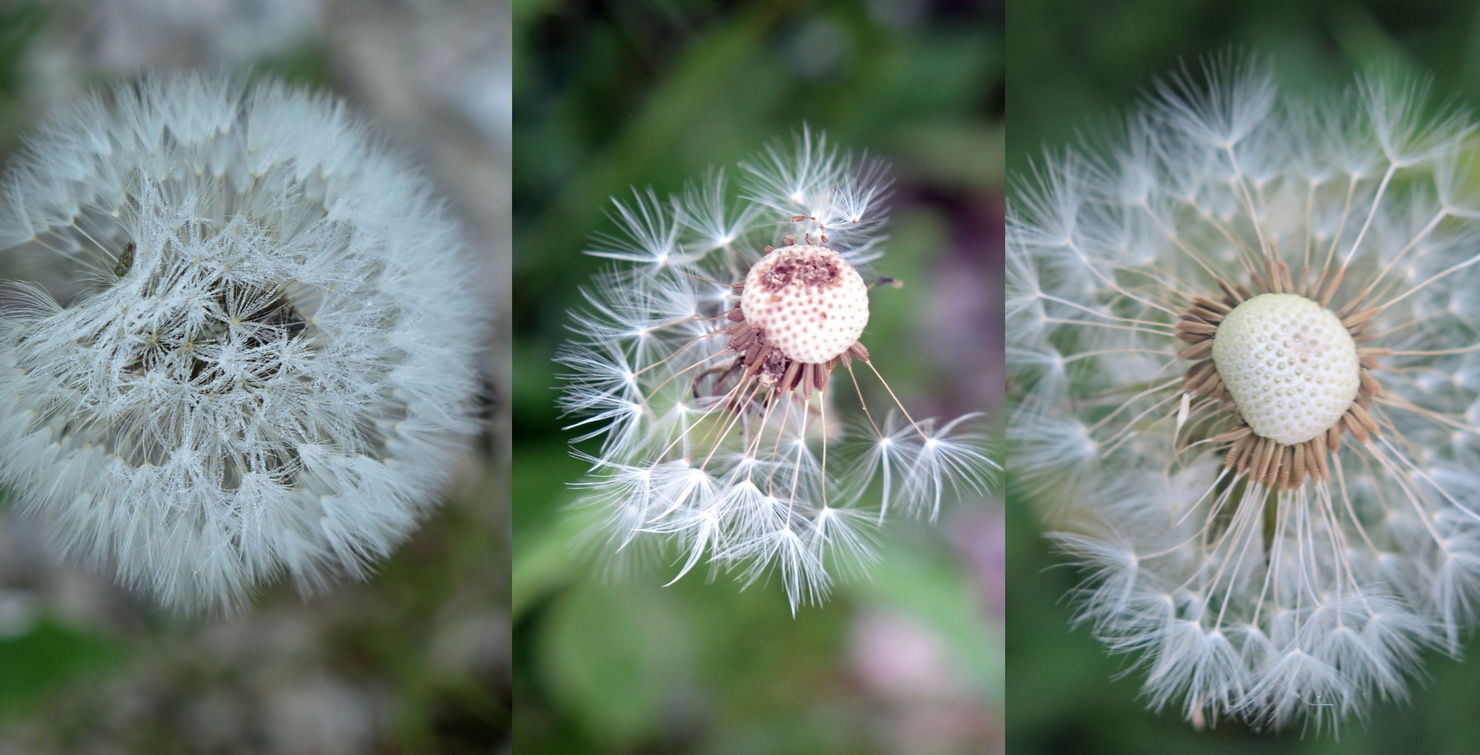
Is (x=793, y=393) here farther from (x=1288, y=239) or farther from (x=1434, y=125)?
(x=1434, y=125)

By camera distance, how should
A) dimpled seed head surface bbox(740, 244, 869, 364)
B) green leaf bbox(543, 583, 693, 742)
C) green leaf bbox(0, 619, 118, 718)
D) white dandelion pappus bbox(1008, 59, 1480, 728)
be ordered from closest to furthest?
dimpled seed head surface bbox(740, 244, 869, 364) → white dandelion pappus bbox(1008, 59, 1480, 728) → green leaf bbox(0, 619, 118, 718) → green leaf bbox(543, 583, 693, 742)

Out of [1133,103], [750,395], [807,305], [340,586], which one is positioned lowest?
[340,586]

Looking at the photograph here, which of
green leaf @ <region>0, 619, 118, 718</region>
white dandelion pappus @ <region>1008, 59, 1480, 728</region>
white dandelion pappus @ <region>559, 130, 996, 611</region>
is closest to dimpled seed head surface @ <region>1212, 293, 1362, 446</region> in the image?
white dandelion pappus @ <region>1008, 59, 1480, 728</region>

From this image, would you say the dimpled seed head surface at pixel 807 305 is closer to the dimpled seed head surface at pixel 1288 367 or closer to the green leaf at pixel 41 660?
the dimpled seed head surface at pixel 1288 367

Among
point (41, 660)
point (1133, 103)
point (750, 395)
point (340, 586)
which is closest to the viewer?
point (750, 395)

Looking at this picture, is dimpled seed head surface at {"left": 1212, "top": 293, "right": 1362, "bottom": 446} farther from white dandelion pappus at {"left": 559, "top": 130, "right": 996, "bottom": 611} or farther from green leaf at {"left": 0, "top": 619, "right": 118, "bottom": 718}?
green leaf at {"left": 0, "top": 619, "right": 118, "bottom": 718}

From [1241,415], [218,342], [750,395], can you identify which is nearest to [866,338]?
[750,395]

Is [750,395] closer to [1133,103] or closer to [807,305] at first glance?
[807,305]
